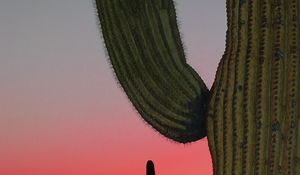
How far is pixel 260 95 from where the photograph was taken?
4801 millimetres

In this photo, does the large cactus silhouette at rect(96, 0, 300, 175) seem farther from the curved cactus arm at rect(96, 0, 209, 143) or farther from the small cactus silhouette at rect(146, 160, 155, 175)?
the small cactus silhouette at rect(146, 160, 155, 175)

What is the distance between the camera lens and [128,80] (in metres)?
5.36

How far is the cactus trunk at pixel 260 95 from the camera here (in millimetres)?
4781

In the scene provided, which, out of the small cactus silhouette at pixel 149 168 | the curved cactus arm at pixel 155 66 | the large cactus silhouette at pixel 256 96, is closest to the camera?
the large cactus silhouette at pixel 256 96

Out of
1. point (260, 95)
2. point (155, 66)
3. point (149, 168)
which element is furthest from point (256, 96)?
point (149, 168)

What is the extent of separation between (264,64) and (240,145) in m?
0.50

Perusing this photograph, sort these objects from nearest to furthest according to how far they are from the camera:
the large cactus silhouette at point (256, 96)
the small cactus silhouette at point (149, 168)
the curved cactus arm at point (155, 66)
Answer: the large cactus silhouette at point (256, 96)
the curved cactus arm at point (155, 66)
the small cactus silhouette at point (149, 168)

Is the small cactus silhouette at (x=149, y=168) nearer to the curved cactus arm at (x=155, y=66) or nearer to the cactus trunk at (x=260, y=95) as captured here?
the curved cactus arm at (x=155, y=66)

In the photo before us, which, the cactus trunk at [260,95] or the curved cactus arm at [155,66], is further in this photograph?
the curved cactus arm at [155,66]

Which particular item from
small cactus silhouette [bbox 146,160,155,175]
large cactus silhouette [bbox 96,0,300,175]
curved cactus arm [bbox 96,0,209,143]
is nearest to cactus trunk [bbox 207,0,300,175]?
large cactus silhouette [bbox 96,0,300,175]

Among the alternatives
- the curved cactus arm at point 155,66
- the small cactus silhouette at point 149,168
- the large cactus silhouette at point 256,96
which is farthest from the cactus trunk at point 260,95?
the small cactus silhouette at point 149,168

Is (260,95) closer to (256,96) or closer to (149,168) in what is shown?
(256,96)

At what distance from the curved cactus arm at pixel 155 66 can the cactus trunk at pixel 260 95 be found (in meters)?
0.30

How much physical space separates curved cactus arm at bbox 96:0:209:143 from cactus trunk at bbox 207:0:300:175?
30 cm
